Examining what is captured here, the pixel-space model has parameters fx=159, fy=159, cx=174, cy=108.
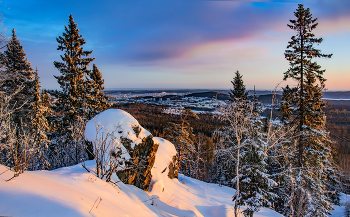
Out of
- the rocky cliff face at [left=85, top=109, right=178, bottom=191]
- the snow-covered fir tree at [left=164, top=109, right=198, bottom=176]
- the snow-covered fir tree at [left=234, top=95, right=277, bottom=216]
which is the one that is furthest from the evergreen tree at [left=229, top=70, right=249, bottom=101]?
the rocky cliff face at [left=85, top=109, right=178, bottom=191]

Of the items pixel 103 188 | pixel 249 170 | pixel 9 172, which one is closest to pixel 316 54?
pixel 249 170

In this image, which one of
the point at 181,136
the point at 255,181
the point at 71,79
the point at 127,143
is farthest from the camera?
the point at 181,136

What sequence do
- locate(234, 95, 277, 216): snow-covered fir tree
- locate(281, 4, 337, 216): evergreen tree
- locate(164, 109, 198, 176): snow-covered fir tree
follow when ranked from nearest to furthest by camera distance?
locate(234, 95, 277, 216): snow-covered fir tree, locate(281, 4, 337, 216): evergreen tree, locate(164, 109, 198, 176): snow-covered fir tree

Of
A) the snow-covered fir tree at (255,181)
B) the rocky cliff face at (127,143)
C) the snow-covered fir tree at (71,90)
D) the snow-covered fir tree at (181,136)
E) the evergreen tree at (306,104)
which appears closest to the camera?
the rocky cliff face at (127,143)

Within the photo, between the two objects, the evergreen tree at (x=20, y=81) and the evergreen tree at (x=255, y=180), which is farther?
the evergreen tree at (x=20, y=81)

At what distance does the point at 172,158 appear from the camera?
12547 millimetres

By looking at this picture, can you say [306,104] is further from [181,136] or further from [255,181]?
[181,136]

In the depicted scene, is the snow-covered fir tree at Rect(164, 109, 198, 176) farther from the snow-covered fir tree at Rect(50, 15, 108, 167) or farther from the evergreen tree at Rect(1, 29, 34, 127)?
the evergreen tree at Rect(1, 29, 34, 127)

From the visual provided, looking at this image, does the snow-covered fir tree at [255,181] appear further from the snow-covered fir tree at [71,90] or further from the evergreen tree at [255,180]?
the snow-covered fir tree at [71,90]

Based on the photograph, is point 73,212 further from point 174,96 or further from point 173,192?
point 174,96

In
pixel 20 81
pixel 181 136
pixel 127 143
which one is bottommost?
pixel 181 136

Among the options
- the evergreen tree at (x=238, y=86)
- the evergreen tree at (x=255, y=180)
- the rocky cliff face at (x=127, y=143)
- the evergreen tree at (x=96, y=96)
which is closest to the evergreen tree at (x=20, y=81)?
the evergreen tree at (x=96, y=96)

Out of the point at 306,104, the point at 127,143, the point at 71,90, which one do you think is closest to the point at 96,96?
the point at 71,90

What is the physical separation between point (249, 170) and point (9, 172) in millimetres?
9815
